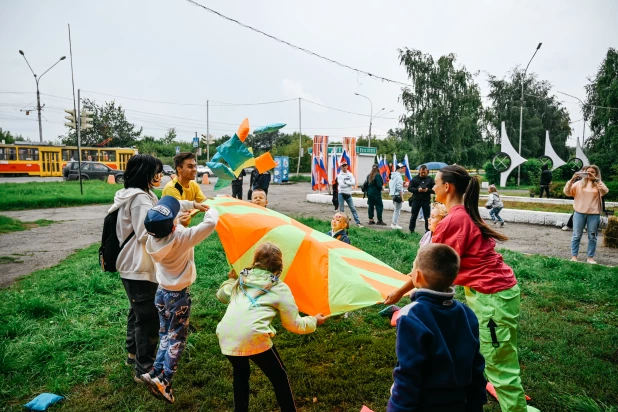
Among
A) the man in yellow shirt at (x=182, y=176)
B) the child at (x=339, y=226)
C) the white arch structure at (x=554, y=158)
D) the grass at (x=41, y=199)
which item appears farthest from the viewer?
the white arch structure at (x=554, y=158)

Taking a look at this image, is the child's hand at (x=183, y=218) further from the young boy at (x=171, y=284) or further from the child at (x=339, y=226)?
the child at (x=339, y=226)

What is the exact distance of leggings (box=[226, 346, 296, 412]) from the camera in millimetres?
2604

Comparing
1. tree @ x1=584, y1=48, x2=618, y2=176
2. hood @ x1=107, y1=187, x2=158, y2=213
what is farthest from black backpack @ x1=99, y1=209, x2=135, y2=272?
tree @ x1=584, y1=48, x2=618, y2=176

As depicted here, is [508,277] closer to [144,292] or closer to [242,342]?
[242,342]

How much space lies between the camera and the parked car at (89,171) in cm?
3002

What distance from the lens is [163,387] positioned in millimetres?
3047

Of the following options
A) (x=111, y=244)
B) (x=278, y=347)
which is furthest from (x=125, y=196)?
(x=278, y=347)

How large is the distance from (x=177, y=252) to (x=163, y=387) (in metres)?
1.02

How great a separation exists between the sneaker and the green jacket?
10.0 metres

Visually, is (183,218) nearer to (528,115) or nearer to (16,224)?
(16,224)

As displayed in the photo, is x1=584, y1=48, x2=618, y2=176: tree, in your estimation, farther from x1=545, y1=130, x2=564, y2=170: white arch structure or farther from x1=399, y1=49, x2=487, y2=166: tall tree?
x1=399, y1=49, x2=487, y2=166: tall tree

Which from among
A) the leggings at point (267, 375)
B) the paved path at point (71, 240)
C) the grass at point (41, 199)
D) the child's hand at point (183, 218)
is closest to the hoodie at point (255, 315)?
the leggings at point (267, 375)

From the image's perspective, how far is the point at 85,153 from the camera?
36.4 metres

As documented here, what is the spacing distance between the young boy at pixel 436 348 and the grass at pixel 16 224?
12551 mm
